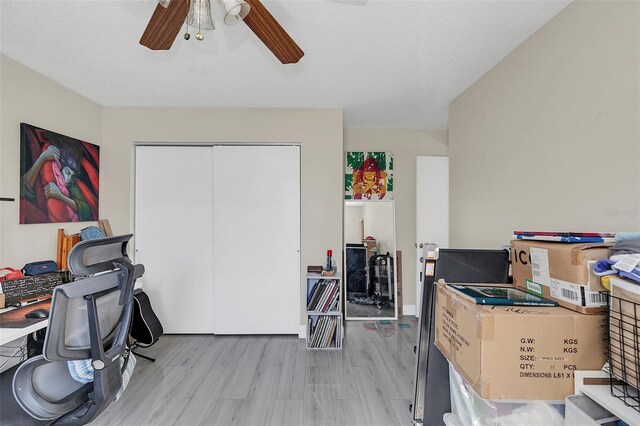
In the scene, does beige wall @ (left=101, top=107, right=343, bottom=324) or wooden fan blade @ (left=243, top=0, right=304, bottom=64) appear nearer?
wooden fan blade @ (left=243, top=0, right=304, bottom=64)

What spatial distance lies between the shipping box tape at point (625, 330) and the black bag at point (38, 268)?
10.6 ft

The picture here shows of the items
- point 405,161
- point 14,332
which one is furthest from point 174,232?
point 405,161

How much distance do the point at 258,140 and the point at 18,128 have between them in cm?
189

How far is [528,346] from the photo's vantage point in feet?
3.24

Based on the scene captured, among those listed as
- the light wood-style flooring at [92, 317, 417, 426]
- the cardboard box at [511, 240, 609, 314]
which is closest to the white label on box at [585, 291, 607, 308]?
the cardboard box at [511, 240, 609, 314]

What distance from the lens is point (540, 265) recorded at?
1.21 m

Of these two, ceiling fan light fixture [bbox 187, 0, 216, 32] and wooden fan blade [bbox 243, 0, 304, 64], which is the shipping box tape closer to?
wooden fan blade [bbox 243, 0, 304, 64]

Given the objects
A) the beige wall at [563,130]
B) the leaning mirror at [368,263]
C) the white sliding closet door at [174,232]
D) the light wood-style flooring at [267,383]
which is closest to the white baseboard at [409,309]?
the leaning mirror at [368,263]

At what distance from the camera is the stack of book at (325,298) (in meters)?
2.83

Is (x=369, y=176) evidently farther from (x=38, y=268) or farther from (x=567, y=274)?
(x=38, y=268)

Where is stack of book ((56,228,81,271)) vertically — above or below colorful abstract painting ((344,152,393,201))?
below

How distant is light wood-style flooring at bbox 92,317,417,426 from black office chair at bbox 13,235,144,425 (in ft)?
2.17

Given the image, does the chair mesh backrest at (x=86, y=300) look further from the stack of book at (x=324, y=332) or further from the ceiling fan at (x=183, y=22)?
the stack of book at (x=324, y=332)

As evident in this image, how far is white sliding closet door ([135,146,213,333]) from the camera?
9.98 feet
